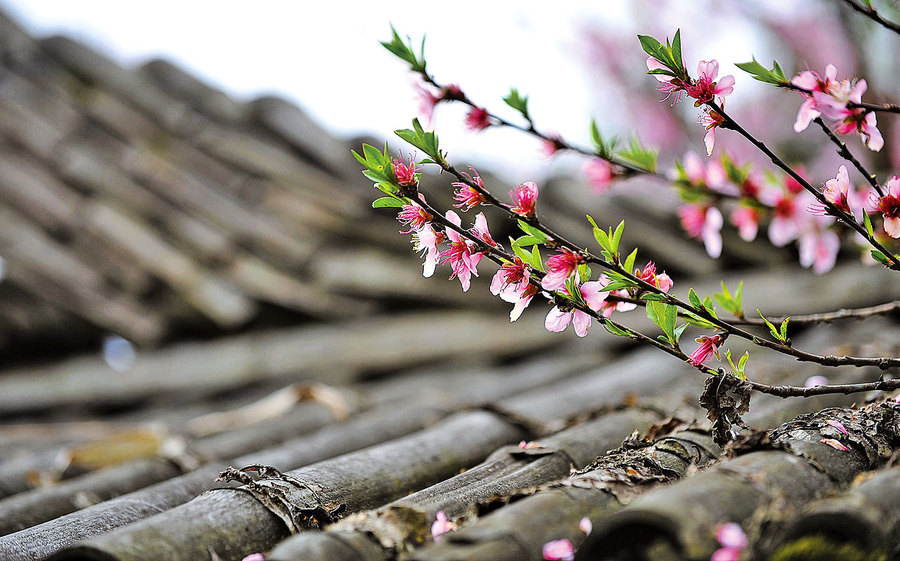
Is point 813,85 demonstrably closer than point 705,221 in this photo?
Yes

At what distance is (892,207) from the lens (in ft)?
3.33

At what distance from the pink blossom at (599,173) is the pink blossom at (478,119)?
36 cm

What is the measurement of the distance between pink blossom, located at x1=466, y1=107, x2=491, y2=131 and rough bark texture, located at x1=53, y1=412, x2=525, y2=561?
56 cm

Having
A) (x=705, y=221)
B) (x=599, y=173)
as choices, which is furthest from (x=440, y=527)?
(x=705, y=221)

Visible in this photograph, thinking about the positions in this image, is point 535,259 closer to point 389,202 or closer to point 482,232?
point 482,232

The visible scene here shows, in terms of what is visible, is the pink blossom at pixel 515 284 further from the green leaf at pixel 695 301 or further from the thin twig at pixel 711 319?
the green leaf at pixel 695 301

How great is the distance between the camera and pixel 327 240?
2961 mm

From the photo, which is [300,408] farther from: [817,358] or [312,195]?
[817,358]

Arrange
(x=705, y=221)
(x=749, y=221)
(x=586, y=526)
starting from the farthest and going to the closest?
(x=749, y=221), (x=705, y=221), (x=586, y=526)

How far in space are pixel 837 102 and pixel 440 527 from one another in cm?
72

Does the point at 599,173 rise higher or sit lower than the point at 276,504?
higher

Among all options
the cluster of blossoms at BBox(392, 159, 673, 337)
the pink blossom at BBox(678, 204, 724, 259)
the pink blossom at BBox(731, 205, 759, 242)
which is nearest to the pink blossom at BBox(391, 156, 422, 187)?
the cluster of blossoms at BBox(392, 159, 673, 337)

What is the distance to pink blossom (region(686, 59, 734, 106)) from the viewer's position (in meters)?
0.97

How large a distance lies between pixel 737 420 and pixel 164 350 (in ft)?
8.26
